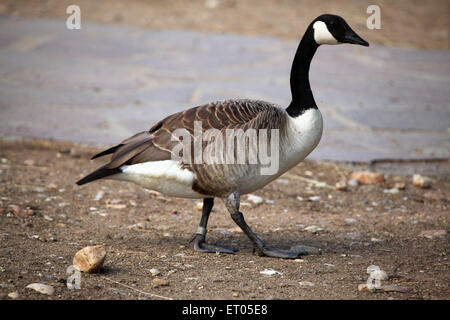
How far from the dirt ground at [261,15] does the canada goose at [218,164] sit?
250 inches

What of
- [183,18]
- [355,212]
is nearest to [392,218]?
[355,212]

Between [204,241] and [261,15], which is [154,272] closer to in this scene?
[204,241]

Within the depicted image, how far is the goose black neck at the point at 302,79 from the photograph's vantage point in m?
4.04

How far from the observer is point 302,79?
414 cm

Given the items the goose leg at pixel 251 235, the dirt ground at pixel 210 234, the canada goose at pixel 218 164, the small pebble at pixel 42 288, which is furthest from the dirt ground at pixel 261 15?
the small pebble at pixel 42 288

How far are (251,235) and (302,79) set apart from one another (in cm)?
109

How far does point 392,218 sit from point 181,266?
6.36 ft

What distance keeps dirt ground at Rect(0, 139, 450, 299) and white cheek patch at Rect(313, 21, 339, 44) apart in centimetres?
136

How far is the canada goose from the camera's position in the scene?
3.78 meters

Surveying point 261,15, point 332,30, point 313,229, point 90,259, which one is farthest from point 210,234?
point 261,15

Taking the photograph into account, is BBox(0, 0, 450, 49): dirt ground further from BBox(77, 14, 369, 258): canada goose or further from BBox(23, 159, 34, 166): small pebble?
BBox(77, 14, 369, 258): canada goose

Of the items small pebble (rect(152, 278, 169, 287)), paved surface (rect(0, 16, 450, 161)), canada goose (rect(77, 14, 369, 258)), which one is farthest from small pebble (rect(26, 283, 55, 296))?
paved surface (rect(0, 16, 450, 161))

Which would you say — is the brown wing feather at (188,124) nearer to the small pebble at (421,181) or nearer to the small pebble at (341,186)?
the small pebble at (341,186)

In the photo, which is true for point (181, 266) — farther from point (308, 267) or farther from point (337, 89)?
point (337, 89)
